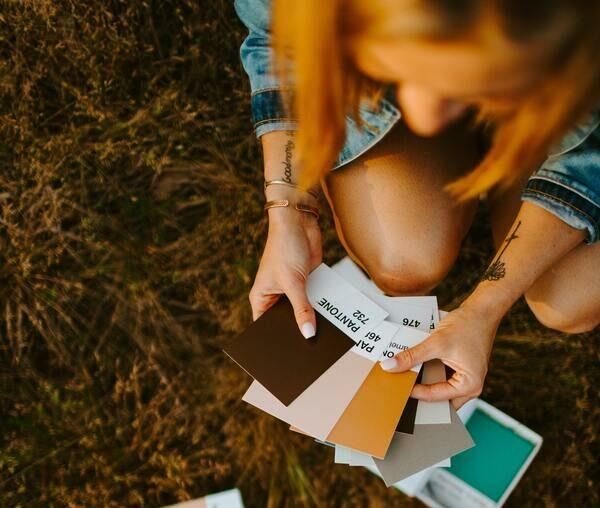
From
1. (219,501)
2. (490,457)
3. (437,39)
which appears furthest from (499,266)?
(219,501)

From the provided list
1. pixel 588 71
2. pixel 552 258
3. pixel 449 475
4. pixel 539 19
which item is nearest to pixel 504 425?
pixel 449 475

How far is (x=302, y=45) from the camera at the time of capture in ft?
3.08

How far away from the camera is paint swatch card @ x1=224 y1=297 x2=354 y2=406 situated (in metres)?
1.52

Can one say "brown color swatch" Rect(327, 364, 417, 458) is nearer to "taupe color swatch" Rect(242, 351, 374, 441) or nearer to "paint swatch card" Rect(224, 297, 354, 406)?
"taupe color swatch" Rect(242, 351, 374, 441)

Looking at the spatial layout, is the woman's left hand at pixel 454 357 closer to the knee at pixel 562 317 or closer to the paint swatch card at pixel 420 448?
the paint swatch card at pixel 420 448

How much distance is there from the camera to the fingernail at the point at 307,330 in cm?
152

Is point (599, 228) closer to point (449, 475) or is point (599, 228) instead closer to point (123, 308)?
point (449, 475)

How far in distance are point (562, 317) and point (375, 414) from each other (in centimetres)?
73

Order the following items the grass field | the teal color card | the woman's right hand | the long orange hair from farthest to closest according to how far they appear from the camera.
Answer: the grass field → the teal color card → the woman's right hand → the long orange hair

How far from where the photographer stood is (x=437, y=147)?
5.60ft

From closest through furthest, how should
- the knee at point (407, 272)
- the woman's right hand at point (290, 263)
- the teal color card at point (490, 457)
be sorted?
the woman's right hand at point (290, 263) < the knee at point (407, 272) < the teal color card at point (490, 457)

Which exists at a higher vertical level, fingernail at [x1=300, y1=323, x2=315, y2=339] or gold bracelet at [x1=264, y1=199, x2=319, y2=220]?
gold bracelet at [x1=264, y1=199, x2=319, y2=220]

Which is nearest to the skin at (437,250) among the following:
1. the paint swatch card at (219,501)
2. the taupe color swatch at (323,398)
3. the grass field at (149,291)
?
the taupe color swatch at (323,398)

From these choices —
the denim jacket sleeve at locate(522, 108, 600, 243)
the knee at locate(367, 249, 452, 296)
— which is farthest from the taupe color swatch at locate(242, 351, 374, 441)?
the denim jacket sleeve at locate(522, 108, 600, 243)
